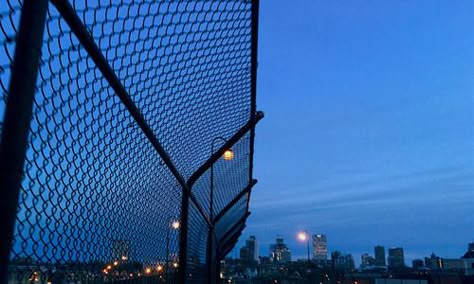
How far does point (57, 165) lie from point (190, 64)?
181cm

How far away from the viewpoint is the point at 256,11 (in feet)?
11.5

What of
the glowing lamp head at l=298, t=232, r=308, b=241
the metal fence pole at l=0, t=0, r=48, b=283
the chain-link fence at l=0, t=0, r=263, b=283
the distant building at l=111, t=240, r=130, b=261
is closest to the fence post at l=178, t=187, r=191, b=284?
the chain-link fence at l=0, t=0, r=263, b=283

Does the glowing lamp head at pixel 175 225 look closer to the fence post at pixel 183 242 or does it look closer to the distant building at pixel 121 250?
the fence post at pixel 183 242

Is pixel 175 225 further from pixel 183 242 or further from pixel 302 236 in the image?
pixel 302 236

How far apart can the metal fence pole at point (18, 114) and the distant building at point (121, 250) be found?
1540mm

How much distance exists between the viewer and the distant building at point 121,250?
9.12ft

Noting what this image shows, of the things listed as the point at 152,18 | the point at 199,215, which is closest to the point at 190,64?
the point at 152,18

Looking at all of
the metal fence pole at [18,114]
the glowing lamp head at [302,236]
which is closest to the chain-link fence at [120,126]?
the metal fence pole at [18,114]

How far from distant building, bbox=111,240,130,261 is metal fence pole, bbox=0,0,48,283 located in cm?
154

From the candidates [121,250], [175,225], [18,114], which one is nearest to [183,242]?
[175,225]

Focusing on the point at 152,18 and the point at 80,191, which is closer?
the point at 80,191

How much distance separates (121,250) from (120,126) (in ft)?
2.86

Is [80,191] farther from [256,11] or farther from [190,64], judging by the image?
[256,11]

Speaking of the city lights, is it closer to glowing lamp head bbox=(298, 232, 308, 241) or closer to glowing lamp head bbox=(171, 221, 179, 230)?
glowing lamp head bbox=(171, 221, 179, 230)
